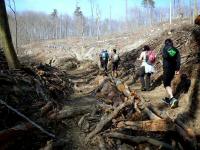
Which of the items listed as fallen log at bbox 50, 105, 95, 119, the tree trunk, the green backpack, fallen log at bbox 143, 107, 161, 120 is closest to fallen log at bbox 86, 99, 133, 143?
fallen log at bbox 143, 107, 161, 120

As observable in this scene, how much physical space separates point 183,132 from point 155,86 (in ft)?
18.7

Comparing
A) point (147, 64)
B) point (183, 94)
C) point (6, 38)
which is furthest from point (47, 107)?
point (147, 64)

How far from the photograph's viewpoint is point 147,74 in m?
13.1

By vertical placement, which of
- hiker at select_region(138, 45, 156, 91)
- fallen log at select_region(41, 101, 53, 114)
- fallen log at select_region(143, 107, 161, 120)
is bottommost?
fallen log at select_region(143, 107, 161, 120)

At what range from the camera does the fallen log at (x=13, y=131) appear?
6.22 meters

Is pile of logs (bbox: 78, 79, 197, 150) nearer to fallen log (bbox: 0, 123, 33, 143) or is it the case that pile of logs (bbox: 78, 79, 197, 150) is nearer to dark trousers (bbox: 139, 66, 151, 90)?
fallen log (bbox: 0, 123, 33, 143)

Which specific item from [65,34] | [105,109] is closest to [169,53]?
[105,109]

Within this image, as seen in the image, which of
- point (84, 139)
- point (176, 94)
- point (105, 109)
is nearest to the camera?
point (84, 139)

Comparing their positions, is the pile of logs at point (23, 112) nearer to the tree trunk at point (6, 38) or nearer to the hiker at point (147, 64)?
the tree trunk at point (6, 38)

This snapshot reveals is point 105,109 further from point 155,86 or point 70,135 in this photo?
point 155,86

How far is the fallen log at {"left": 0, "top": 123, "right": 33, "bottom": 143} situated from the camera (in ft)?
20.4

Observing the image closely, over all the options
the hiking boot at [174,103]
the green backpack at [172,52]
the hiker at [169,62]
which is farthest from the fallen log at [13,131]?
the green backpack at [172,52]

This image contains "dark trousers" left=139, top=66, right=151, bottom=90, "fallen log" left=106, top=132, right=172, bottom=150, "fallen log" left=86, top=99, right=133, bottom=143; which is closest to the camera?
"fallen log" left=106, top=132, right=172, bottom=150

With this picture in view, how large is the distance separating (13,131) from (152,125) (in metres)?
3.12
